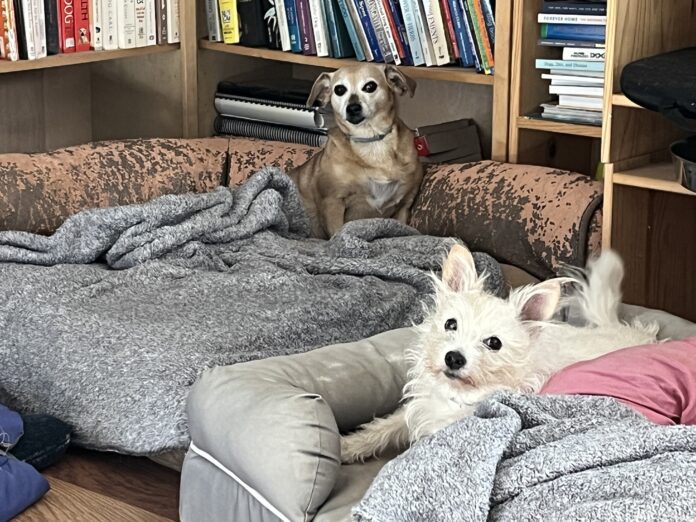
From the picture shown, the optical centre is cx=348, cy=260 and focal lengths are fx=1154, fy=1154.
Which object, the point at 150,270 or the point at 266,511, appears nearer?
the point at 266,511

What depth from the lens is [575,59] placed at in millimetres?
2832

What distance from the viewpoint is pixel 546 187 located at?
9.06 feet

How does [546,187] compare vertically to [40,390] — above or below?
above

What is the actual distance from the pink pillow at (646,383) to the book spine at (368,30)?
176 centimetres

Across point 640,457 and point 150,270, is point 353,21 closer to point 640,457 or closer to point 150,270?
point 150,270

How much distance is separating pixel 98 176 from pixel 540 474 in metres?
1.88

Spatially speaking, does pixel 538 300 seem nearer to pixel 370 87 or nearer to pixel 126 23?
pixel 370 87

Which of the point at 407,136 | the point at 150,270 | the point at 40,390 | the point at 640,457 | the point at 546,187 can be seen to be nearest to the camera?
the point at 640,457

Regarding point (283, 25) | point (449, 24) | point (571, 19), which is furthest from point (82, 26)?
point (571, 19)

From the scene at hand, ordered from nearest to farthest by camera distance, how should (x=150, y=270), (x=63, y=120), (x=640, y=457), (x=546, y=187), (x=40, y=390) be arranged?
(x=640, y=457), (x=40, y=390), (x=150, y=270), (x=546, y=187), (x=63, y=120)

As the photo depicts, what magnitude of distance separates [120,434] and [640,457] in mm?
1025

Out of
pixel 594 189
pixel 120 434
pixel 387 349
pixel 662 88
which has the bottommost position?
pixel 120 434

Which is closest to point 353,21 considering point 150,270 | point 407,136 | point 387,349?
point 407,136

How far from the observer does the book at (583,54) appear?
2.76 metres
